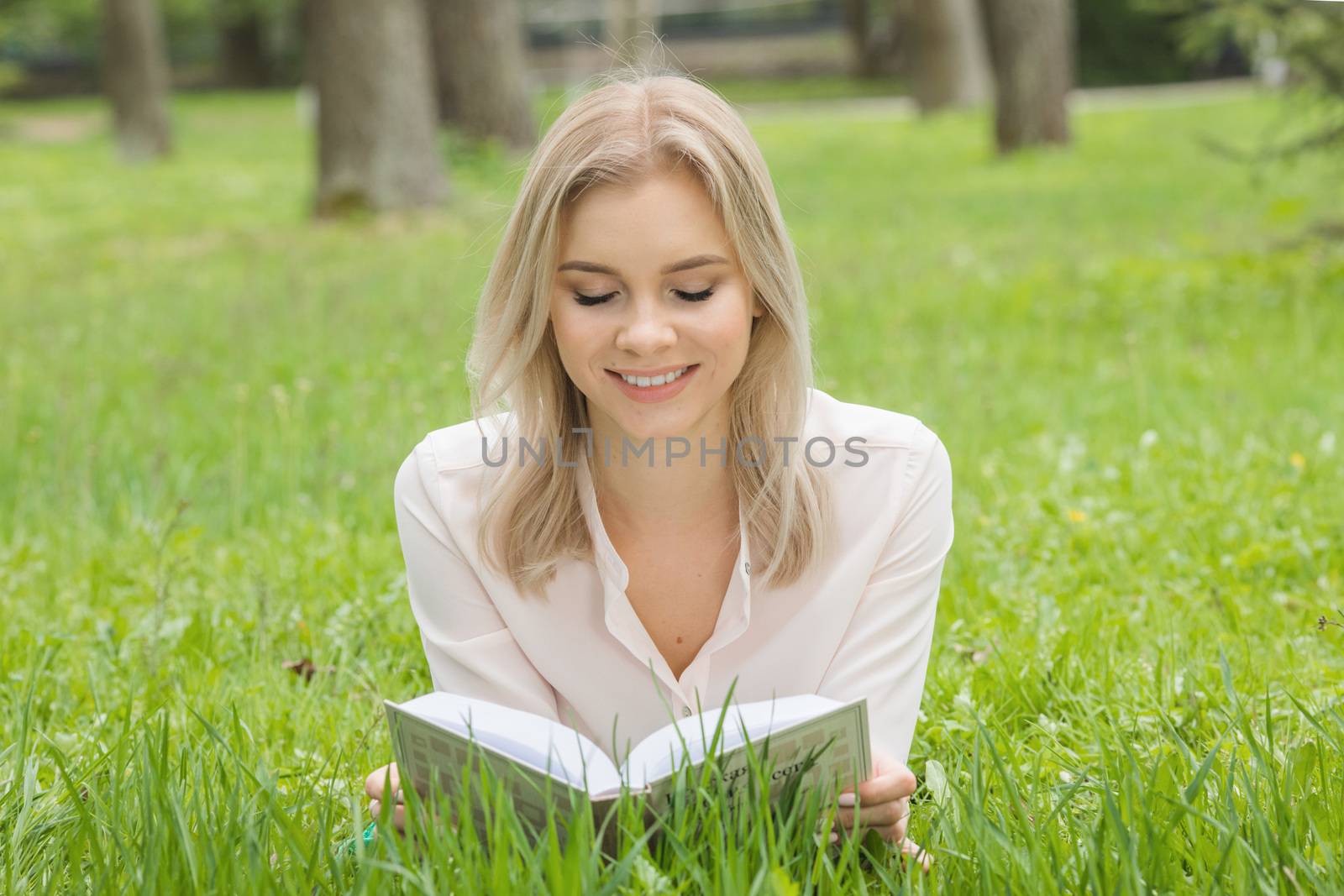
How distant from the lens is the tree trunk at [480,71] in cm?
1383

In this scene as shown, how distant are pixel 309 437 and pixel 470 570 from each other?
2664 mm

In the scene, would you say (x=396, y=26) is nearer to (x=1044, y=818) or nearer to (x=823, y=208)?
(x=823, y=208)

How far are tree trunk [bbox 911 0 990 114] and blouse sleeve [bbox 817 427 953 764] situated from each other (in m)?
19.0

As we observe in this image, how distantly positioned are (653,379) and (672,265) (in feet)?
0.61

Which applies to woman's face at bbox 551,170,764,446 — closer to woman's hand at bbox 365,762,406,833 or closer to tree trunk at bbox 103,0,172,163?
woman's hand at bbox 365,762,406,833

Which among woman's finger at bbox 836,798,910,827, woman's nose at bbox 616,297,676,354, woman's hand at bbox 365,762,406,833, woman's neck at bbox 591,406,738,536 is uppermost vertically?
woman's nose at bbox 616,297,676,354

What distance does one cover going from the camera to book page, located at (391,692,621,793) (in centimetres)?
193

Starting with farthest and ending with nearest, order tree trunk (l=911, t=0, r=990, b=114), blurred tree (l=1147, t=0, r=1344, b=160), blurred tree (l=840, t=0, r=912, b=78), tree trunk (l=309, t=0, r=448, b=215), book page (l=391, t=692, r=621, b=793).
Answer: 1. blurred tree (l=840, t=0, r=912, b=78)
2. tree trunk (l=911, t=0, r=990, b=114)
3. tree trunk (l=309, t=0, r=448, b=215)
4. blurred tree (l=1147, t=0, r=1344, b=160)
5. book page (l=391, t=692, r=621, b=793)

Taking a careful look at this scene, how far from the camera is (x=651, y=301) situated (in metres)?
2.24

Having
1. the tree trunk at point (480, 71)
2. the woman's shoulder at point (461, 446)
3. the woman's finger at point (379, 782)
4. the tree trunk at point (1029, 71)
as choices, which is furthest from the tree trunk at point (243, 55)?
the woman's finger at point (379, 782)

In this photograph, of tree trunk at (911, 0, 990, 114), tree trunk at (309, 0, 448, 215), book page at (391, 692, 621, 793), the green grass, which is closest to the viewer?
book page at (391, 692, 621, 793)

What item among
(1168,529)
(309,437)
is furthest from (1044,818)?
(309,437)

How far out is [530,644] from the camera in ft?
8.11

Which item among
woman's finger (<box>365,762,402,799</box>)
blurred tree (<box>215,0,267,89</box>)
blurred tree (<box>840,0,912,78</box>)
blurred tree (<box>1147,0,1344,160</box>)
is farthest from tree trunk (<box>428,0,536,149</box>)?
blurred tree (<box>215,0,267,89</box>)
